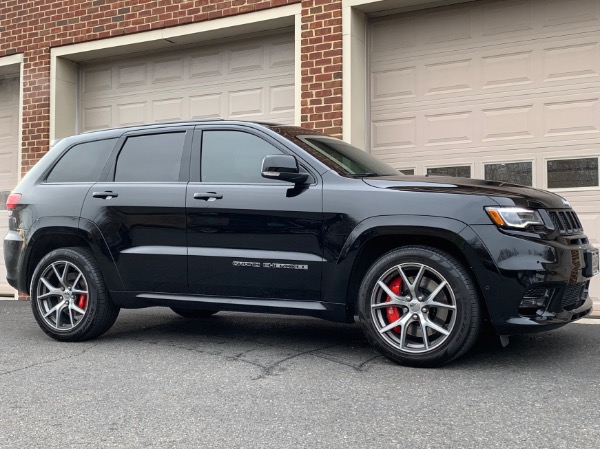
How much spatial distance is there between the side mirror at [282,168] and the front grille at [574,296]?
6.26 ft

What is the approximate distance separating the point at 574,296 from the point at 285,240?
6.51 ft

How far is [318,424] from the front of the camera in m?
3.53

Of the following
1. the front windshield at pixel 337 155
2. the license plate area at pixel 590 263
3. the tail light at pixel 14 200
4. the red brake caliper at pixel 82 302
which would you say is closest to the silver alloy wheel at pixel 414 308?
the front windshield at pixel 337 155

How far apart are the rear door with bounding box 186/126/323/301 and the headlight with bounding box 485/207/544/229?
1.16 m

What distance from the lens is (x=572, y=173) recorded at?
784 cm

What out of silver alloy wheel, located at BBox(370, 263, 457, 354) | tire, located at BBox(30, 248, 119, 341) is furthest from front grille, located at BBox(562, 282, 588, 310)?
tire, located at BBox(30, 248, 119, 341)

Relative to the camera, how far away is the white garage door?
7.81 metres

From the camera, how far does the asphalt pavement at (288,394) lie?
11.0ft

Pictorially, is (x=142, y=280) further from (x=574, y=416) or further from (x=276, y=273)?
(x=574, y=416)

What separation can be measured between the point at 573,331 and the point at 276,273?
9.03ft

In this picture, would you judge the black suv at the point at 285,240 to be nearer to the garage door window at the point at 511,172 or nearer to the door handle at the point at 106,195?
the door handle at the point at 106,195

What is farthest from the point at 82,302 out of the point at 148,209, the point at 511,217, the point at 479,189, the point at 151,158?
the point at 511,217

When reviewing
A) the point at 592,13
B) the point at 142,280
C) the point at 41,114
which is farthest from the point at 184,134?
the point at 41,114

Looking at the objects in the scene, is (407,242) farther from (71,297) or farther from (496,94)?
(496,94)
